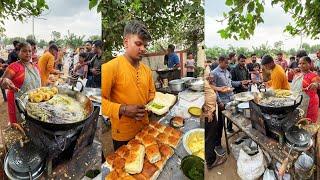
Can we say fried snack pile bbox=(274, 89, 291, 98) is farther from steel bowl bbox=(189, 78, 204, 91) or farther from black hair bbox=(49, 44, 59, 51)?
black hair bbox=(49, 44, 59, 51)

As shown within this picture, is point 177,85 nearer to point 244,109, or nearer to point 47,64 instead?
point 244,109

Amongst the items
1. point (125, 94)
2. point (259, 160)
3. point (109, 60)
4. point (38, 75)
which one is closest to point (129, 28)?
point (109, 60)

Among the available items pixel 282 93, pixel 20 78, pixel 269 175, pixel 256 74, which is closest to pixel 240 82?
pixel 256 74

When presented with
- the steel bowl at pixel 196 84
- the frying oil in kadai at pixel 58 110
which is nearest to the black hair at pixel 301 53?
the steel bowl at pixel 196 84

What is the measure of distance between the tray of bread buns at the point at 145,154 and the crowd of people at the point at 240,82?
0.18 metres

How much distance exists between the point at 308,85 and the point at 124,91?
0.89m

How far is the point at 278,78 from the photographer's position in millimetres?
1507

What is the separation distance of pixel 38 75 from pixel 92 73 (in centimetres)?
20

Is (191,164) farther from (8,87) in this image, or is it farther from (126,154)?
(8,87)

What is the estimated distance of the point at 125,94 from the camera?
1.29m

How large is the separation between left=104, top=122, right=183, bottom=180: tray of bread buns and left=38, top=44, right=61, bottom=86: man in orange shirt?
40 cm

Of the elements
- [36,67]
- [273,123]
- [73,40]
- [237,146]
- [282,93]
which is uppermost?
[73,40]

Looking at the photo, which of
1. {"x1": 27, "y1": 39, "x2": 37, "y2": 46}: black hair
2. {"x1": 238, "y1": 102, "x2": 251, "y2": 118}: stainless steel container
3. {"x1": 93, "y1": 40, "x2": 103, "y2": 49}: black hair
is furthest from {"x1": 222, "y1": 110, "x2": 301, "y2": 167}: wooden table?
{"x1": 27, "y1": 39, "x2": 37, "y2": 46}: black hair

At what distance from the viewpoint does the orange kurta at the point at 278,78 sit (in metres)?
1.50
